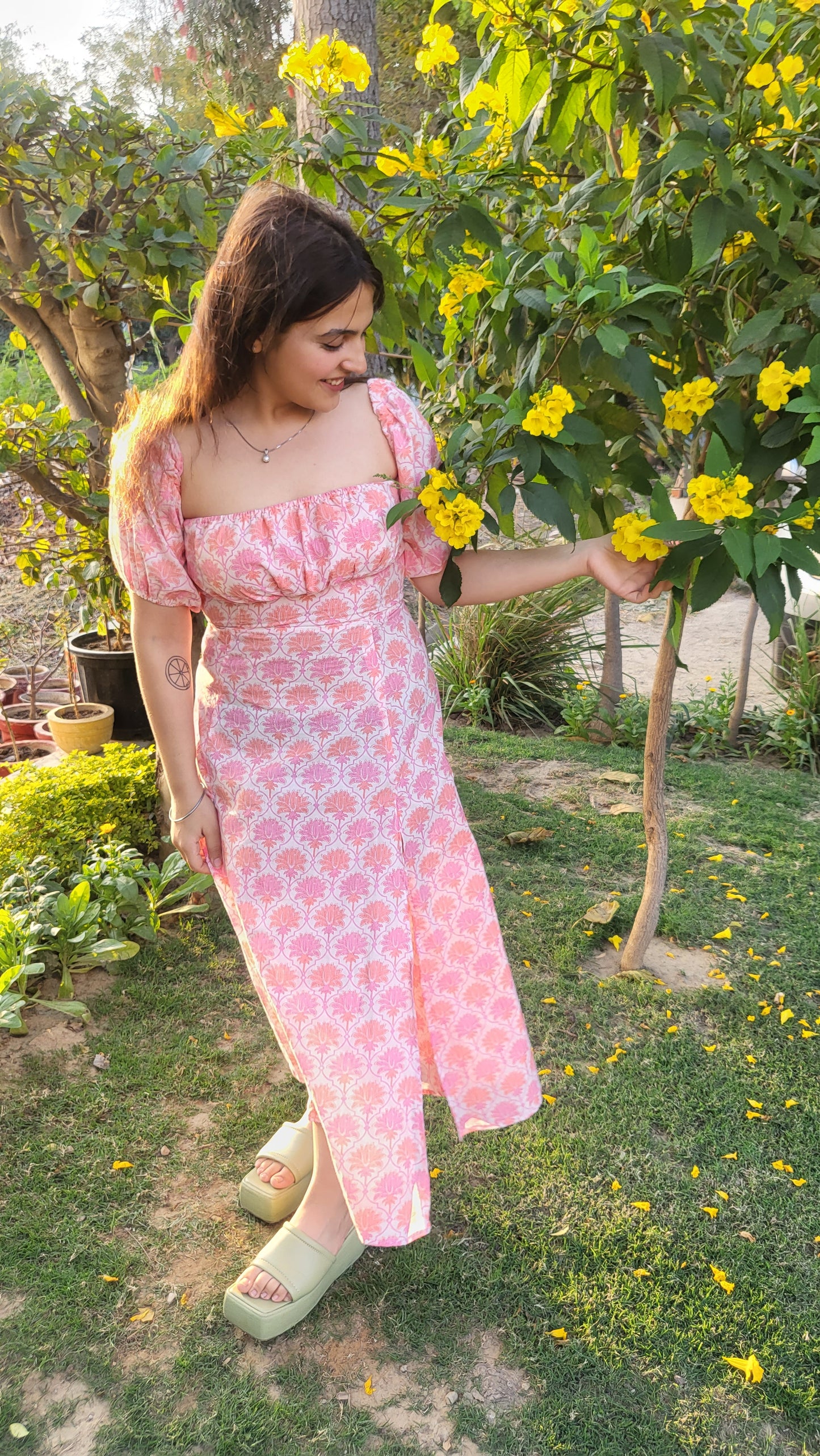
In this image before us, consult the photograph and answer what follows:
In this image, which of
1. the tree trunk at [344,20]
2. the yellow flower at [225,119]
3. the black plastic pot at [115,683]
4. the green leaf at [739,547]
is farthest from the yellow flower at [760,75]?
the black plastic pot at [115,683]

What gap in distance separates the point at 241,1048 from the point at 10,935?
1.87ft

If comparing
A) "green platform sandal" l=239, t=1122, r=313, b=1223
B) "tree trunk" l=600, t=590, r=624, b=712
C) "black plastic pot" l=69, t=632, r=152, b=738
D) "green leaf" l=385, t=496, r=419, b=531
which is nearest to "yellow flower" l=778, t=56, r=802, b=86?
"green leaf" l=385, t=496, r=419, b=531

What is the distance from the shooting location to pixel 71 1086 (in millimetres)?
2225

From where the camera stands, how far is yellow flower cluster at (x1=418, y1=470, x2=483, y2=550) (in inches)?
54.7

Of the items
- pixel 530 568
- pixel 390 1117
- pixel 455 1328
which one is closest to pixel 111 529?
pixel 530 568

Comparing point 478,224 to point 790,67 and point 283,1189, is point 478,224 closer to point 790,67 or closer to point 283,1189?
point 790,67

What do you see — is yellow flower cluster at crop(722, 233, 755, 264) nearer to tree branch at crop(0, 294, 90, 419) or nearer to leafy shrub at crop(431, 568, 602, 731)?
tree branch at crop(0, 294, 90, 419)

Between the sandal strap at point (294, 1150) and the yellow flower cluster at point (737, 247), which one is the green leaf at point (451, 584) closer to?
the yellow flower cluster at point (737, 247)

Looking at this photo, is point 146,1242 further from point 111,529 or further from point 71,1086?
point 111,529

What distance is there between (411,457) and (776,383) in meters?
0.53

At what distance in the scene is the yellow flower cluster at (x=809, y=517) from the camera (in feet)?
4.10

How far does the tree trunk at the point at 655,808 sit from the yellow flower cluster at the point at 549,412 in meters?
0.98

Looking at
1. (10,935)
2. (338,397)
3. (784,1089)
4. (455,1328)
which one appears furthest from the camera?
(10,935)

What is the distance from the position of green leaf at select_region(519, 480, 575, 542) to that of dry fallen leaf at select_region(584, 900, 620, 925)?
1.59 m
